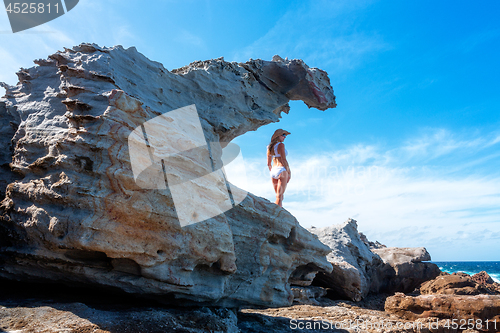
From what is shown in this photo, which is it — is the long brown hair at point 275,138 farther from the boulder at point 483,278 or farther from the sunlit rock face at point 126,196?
the boulder at point 483,278

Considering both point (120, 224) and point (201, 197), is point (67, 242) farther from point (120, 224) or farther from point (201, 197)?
point (201, 197)

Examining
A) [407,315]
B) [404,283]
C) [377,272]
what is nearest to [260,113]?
[407,315]

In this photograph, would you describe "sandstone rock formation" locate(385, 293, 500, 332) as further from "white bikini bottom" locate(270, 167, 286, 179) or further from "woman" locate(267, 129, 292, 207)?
"white bikini bottom" locate(270, 167, 286, 179)

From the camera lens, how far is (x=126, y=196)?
13.9ft

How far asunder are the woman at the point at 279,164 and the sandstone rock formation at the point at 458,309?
4.02m

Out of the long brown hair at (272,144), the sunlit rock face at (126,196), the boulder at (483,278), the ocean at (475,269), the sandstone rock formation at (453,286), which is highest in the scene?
the long brown hair at (272,144)

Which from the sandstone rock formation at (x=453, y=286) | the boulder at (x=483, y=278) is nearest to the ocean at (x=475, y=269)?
the boulder at (x=483, y=278)

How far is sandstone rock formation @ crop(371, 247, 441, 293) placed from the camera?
35.7 feet

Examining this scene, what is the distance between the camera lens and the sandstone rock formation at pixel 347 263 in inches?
362

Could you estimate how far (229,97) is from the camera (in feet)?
23.6

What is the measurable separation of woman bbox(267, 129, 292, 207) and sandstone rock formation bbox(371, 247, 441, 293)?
19.9ft

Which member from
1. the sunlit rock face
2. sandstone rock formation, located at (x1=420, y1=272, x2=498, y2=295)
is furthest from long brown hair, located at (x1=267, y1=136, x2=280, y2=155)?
sandstone rock formation, located at (x1=420, y1=272, x2=498, y2=295)

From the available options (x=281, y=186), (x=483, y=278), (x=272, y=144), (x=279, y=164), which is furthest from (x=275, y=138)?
(x=483, y=278)

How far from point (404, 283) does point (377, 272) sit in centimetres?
121
